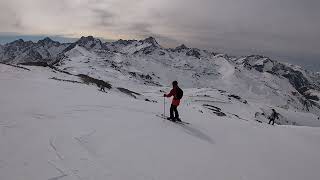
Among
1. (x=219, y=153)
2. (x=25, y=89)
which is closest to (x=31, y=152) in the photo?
(x=219, y=153)

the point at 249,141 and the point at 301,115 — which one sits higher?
the point at 249,141

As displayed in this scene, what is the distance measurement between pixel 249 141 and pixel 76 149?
9.38 m

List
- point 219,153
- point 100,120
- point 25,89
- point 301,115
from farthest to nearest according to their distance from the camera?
point 301,115, point 25,89, point 100,120, point 219,153

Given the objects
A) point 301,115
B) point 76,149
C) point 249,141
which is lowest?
point 301,115

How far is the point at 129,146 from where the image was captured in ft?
44.5

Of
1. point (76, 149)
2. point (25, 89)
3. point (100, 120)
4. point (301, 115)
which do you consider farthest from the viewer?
point (301, 115)

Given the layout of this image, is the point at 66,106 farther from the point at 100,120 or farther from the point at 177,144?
the point at 177,144

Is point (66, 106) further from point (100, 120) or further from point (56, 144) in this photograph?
point (56, 144)

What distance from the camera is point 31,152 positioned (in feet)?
37.4

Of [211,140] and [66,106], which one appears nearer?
[211,140]

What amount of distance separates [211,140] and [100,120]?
5.40 m

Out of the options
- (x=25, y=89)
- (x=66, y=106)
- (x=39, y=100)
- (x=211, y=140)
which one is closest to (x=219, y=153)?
(x=211, y=140)

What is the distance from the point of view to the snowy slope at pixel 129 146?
11023 mm

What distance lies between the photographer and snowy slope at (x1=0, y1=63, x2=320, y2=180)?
11.0m
